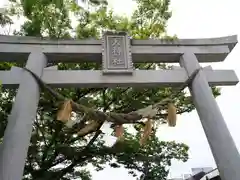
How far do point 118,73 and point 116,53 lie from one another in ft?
1.47

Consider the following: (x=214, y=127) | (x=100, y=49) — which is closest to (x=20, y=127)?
(x=100, y=49)

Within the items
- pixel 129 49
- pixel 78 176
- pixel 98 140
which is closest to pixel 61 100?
pixel 129 49

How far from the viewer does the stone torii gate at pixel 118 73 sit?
4078 mm

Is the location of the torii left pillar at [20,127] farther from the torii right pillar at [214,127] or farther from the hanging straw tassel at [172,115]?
the torii right pillar at [214,127]

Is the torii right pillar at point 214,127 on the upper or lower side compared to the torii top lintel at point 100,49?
lower

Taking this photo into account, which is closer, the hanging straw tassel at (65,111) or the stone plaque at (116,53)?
the hanging straw tassel at (65,111)

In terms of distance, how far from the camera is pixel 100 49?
16.5 ft

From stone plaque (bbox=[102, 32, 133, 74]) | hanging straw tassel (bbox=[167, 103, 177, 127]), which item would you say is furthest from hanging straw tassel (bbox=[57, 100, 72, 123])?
hanging straw tassel (bbox=[167, 103, 177, 127])

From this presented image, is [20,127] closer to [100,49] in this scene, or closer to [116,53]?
[100,49]

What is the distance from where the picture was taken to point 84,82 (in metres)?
4.64

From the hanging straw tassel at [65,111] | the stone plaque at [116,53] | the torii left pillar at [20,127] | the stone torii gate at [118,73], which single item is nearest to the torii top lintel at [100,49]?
the stone torii gate at [118,73]

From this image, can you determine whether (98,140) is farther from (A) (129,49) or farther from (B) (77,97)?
(A) (129,49)

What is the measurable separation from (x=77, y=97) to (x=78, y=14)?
2199 mm

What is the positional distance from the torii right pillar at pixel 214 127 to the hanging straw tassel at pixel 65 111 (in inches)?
82.1
